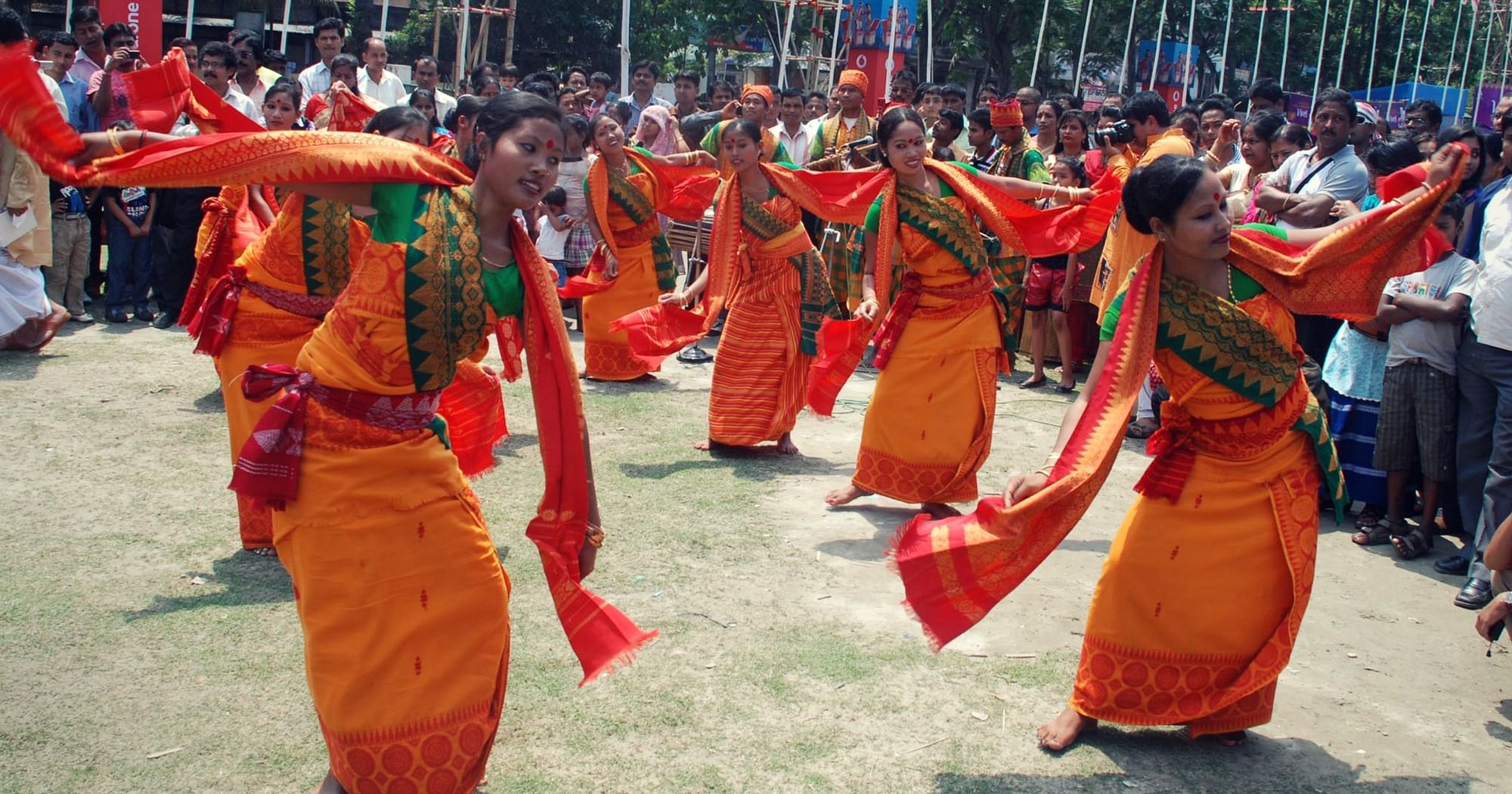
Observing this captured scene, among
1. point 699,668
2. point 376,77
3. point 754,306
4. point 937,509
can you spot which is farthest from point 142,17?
point 699,668

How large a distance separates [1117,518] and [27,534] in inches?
191

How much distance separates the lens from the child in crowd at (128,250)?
9.62m

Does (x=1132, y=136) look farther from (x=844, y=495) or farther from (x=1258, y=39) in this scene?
(x=1258, y=39)

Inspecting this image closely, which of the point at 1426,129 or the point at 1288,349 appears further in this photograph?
the point at 1426,129

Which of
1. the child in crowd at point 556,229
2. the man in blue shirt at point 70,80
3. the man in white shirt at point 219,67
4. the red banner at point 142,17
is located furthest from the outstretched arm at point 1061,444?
the red banner at point 142,17

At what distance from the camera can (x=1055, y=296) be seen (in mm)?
9312

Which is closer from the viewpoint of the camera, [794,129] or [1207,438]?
[1207,438]

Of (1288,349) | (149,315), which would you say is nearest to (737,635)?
(1288,349)

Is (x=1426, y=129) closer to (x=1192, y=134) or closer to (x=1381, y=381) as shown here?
(x=1192, y=134)

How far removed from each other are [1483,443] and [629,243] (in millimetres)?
5303

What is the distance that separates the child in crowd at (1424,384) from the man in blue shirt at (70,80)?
909 centimetres

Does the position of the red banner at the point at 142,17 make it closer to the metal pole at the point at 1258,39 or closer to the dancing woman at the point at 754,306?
the dancing woman at the point at 754,306

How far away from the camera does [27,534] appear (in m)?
5.12

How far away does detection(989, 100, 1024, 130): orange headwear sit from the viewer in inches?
348
